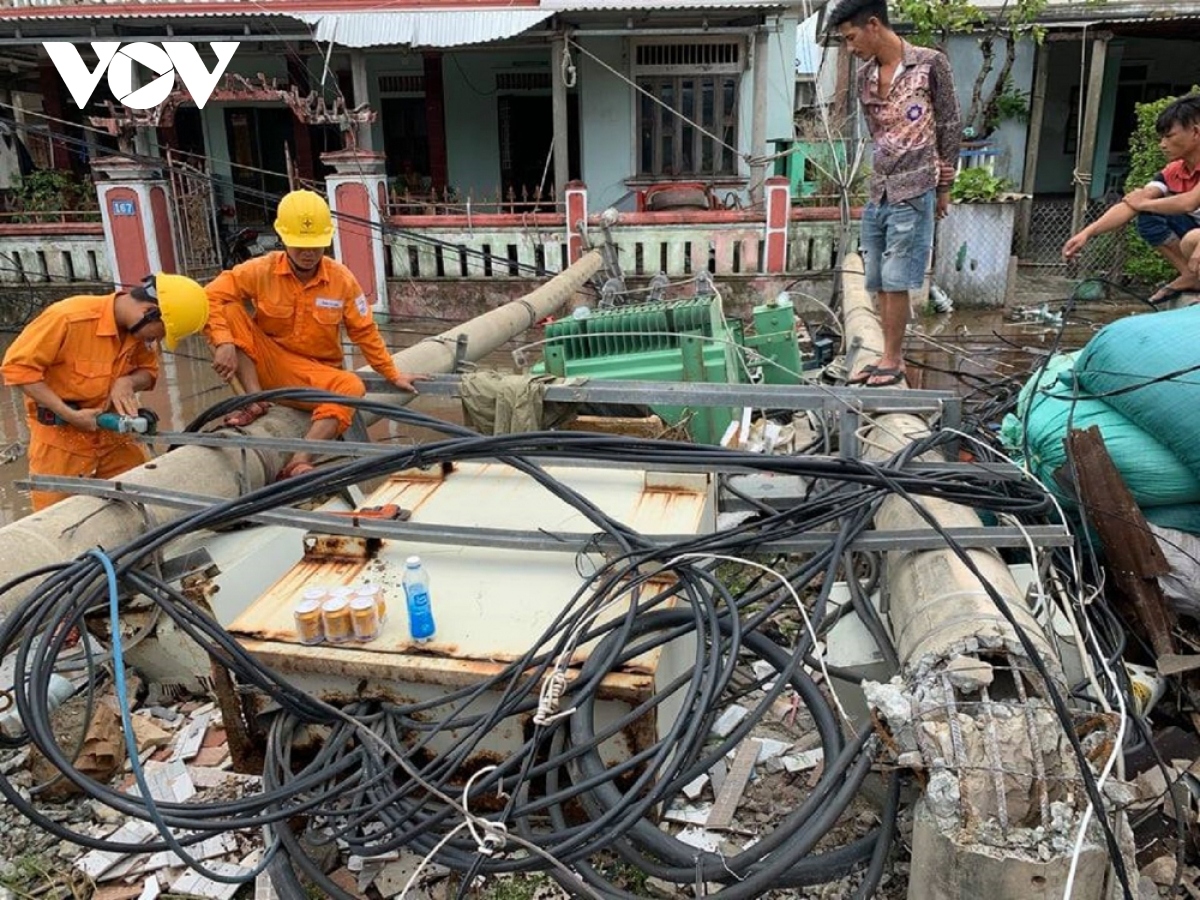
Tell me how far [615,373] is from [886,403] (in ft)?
7.11

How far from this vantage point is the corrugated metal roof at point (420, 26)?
1081 centimetres

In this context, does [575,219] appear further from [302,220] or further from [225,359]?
[225,359]

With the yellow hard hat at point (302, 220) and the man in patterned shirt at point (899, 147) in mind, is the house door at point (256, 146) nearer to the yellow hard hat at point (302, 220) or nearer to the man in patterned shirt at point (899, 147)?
the yellow hard hat at point (302, 220)

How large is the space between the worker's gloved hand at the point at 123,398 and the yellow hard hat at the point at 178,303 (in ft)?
0.88

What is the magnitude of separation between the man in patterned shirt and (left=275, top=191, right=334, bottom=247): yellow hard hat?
2.48m

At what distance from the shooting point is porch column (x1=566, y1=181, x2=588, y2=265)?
381 inches

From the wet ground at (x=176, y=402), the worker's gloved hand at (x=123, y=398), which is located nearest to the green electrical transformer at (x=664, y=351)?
the wet ground at (x=176, y=402)

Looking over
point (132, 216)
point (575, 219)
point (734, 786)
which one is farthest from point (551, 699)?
point (132, 216)

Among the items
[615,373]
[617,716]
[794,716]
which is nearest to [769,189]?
[615,373]

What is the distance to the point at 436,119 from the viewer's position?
13367 mm

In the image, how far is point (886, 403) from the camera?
338 cm

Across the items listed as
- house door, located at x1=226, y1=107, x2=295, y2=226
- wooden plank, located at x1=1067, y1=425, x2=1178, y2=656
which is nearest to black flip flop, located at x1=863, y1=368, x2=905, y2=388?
wooden plank, located at x1=1067, y1=425, x2=1178, y2=656

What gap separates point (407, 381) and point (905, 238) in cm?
243

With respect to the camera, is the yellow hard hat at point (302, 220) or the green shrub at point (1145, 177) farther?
the green shrub at point (1145, 177)
